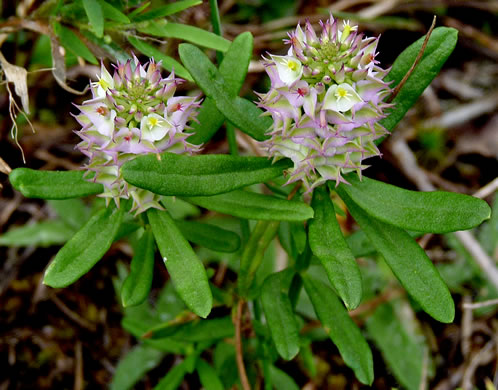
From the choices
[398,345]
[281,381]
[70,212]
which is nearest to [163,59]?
[70,212]

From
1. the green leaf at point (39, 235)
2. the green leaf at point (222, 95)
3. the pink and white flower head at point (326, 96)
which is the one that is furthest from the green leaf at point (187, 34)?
the green leaf at point (39, 235)

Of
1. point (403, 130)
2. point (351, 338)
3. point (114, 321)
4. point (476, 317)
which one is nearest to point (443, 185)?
point (403, 130)

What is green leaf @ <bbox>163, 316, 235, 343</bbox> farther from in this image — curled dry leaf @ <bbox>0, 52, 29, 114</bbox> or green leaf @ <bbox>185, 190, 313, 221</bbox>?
curled dry leaf @ <bbox>0, 52, 29, 114</bbox>

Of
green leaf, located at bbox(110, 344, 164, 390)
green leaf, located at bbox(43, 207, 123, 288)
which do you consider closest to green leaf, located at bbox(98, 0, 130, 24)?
green leaf, located at bbox(43, 207, 123, 288)

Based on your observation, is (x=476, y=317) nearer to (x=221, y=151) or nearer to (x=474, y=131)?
(x=474, y=131)

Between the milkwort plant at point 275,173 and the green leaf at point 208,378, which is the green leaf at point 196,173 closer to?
the milkwort plant at point 275,173

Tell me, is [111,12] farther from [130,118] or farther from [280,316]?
[280,316]

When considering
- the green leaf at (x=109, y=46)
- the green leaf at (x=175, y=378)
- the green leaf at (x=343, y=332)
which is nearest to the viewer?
the green leaf at (x=343, y=332)
